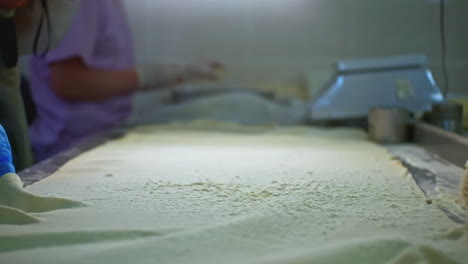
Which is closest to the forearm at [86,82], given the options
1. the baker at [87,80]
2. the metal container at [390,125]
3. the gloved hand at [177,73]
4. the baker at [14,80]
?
the baker at [87,80]

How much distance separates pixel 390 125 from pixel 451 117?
0.87ft

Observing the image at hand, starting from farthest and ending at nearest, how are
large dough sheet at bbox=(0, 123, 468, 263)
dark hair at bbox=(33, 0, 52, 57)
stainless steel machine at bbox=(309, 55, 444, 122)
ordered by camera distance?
stainless steel machine at bbox=(309, 55, 444, 122) → dark hair at bbox=(33, 0, 52, 57) → large dough sheet at bbox=(0, 123, 468, 263)

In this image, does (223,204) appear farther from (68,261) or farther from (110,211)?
(68,261)

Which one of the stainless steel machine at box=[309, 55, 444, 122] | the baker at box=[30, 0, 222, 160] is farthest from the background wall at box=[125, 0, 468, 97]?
the stainless steel machine at box=[309, 55, 444, 122]

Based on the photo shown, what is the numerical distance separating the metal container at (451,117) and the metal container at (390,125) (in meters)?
0.16

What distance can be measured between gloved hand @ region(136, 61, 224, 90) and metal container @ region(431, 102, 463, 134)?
6.60 feet

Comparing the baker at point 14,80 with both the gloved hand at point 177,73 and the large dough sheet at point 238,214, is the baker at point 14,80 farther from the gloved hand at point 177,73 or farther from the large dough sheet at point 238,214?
the gloved hand at point 177,73

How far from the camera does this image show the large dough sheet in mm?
847

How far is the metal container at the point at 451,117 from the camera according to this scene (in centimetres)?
212

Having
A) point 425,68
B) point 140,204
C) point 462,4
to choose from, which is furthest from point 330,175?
point 462,4

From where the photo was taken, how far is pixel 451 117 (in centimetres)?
213

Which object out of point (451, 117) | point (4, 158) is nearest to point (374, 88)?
point (451, 117)

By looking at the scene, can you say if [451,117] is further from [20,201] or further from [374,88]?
[20,201]

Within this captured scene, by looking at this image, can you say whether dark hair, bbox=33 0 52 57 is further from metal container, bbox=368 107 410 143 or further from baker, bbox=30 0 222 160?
metal container, bbox=368 107 410 143
